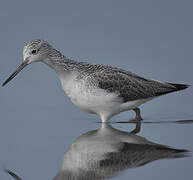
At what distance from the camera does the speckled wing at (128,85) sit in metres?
10.5

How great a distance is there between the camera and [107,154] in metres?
8.63

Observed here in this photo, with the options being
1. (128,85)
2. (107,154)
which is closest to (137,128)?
(128,85)

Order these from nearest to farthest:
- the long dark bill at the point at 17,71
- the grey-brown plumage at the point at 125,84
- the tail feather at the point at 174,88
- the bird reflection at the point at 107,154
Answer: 1. the bird reflection at the point at 107,154
2. the long dark bill at the point at 17,71
3. the grey-brown plumage at the point at 125,84
4. the tail feather at the point at 174,88

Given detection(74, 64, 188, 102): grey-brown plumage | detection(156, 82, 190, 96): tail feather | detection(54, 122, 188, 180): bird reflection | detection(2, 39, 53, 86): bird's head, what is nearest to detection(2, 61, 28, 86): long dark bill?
detection(2, 39, 53, 86): bird's head

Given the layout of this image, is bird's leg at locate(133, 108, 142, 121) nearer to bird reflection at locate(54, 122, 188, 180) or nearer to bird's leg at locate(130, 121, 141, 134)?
bird's leg at locate(130, 121, 141, 134)

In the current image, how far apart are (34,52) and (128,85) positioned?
77.2 inches

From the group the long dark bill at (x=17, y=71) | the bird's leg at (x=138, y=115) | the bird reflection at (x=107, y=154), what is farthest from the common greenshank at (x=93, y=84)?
the bird reflection at (x=107, y=154)

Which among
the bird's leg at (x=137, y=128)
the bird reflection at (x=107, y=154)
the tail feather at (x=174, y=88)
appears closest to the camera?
the bird reflection at (x=107, y=154)

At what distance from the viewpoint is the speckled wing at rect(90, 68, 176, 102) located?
10.5 m

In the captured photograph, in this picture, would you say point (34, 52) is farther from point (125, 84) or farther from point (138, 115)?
point (138, 115)

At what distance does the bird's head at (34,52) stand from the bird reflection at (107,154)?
5.61 ft

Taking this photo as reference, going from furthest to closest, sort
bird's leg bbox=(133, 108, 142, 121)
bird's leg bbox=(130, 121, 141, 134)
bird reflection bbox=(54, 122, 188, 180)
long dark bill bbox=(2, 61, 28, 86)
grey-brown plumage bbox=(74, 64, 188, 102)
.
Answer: bird's leg bbox=(133, 108, 142, 121), grey-brown plumage bbox=(74, 64, 188, 102), long dark bill bbox=(2, 61, 28, 86), bird's leg bbox=(130, 121, 141, 134), bird reflection bbox=(54, 122, 188, 180)

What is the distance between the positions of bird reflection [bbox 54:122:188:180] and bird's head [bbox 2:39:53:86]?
1.71 meters

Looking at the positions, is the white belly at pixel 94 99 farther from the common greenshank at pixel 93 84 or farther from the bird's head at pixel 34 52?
the bird's head at pixel 34 52
